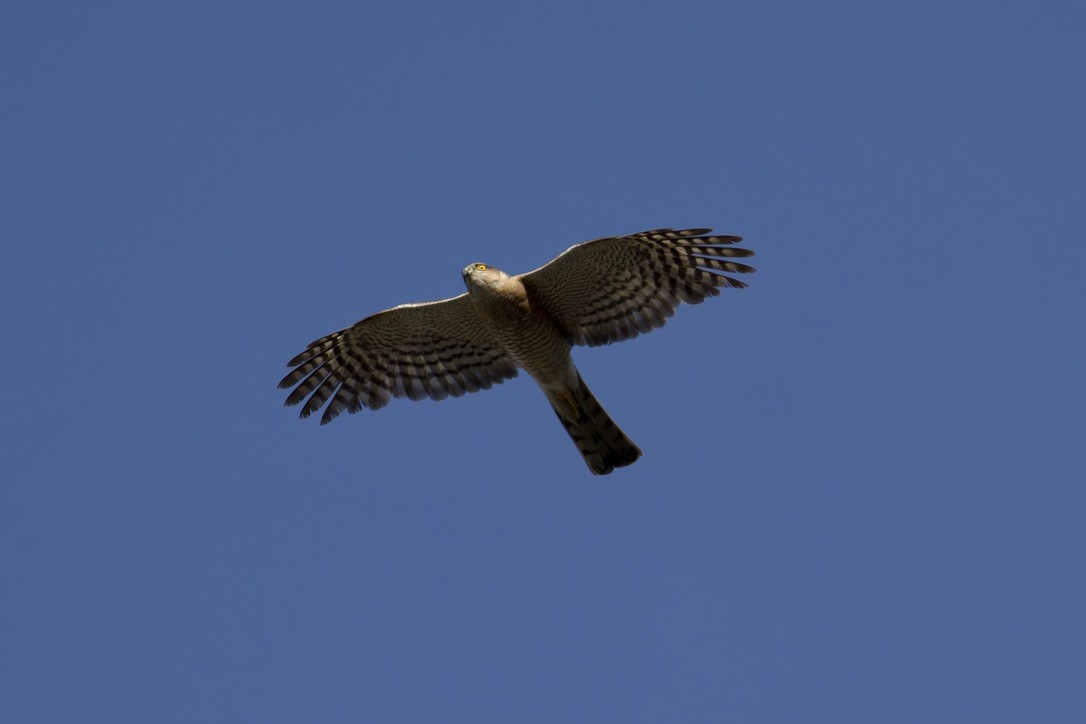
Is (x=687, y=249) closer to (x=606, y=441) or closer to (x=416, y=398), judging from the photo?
(x=606, y=441)

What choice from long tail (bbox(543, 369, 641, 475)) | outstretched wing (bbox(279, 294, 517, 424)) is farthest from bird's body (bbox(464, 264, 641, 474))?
outstretched wing (bbox(279, 294, 517, 424))

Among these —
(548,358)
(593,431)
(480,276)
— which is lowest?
(593,431)

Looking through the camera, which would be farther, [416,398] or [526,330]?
[416,398]

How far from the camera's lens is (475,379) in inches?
730

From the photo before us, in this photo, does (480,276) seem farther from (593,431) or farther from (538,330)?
(593,431)

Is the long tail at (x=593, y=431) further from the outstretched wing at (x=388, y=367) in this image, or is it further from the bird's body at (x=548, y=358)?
the outstretched wing at (x=388, y=367)

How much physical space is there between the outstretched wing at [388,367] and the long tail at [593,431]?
92 centimetres

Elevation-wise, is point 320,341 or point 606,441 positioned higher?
point 320,341

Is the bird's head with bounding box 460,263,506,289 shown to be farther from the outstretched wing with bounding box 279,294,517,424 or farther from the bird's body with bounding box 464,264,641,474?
the outstretched wing with bounding box 279,294,517,424

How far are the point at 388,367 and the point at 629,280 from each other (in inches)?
115

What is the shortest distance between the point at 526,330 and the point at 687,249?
1820 millimetres

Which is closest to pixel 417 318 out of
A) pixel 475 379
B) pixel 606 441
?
pixel 475 379

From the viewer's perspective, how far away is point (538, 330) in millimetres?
17391

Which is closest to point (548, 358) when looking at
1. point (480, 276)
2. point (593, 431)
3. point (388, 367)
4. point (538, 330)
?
point (538, 330)
